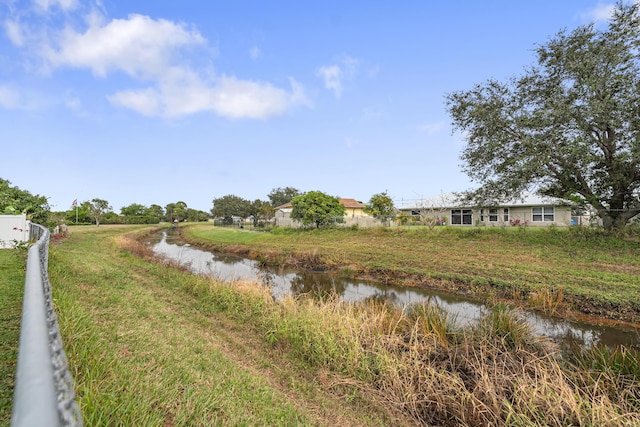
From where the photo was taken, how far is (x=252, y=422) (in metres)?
3.21

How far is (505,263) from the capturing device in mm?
13125

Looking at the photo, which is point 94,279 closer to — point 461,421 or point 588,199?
point 461,421

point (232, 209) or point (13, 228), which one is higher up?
point (232, 209)

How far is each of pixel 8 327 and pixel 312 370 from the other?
14.1 ft

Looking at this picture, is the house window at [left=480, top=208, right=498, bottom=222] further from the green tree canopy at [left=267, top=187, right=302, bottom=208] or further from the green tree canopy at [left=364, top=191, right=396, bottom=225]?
the green tree canopy at [left=267, top=187, right=302, bottom=208]

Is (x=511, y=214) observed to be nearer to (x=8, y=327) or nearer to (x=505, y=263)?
(x=505, y=263)

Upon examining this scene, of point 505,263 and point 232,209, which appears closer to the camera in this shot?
point 505,263

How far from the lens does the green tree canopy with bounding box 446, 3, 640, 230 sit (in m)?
13.9

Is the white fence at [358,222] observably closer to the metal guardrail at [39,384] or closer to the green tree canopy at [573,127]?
the green tree canopy at [573,127]

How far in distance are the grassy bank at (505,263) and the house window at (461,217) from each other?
12.8 meters

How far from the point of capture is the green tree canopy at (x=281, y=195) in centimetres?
7906

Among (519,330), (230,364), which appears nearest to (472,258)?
(519,330)

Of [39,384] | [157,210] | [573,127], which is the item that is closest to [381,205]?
[573,127]

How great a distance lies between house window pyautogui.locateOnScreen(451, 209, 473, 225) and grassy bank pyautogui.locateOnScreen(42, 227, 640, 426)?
27.6m
